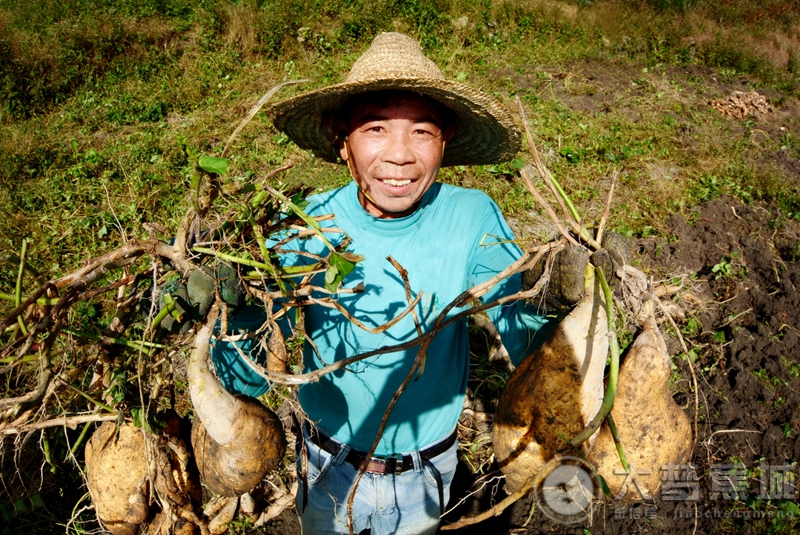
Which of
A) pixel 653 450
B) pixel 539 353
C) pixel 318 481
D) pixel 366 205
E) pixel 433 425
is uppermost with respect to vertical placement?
pixel 366 205

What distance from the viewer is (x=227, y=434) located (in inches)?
67.5

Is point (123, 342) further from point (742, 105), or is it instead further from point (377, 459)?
point (742, 105)

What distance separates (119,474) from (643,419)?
187 cm

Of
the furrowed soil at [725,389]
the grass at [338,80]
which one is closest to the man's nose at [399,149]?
the furrowed soil at [725,389]

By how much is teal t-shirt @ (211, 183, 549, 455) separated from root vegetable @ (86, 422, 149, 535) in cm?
69

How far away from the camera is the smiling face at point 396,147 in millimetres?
1838

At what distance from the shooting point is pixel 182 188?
462 centimetres

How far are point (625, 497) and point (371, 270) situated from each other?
1.23 meters

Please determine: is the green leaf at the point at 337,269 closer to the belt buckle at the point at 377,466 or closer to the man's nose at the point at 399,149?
the man's nose at the point at 399,149

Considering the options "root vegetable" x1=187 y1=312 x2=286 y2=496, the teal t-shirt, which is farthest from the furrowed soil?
"root vegetable" x1=187 y1=312 x2=286 y2=496

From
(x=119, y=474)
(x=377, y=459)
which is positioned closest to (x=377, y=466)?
(x=377, y=459)

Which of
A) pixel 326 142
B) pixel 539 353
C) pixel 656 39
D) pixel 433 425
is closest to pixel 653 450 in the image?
pixel 539 353

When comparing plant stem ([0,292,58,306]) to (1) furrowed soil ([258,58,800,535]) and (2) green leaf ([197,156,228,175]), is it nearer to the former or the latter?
(2) green leaf ([197,156,228,175])

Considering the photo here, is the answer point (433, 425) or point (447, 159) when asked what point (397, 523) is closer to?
point (433, 425)
